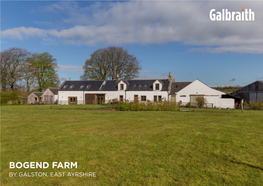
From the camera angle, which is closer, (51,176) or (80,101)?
(51,176)

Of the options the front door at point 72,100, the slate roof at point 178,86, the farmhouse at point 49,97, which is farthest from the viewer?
the farmhouse at point 49,97

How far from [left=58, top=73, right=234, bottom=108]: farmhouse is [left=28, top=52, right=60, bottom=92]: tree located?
7113mm

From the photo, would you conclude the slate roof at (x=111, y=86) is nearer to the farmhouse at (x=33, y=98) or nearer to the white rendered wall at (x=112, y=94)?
the white rendered wall at (x=112, y=94)

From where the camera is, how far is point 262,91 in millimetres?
29594

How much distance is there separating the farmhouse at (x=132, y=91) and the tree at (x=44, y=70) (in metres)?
7.11

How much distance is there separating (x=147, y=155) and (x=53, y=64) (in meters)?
51.3

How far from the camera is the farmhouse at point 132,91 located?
3328cm

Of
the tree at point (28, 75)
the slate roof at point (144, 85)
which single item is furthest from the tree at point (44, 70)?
the slate roof at point (144, 85)

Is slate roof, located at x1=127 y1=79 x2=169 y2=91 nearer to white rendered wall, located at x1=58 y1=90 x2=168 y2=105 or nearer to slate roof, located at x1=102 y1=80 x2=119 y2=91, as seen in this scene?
white rendered wall, located at x1=58 y1=90 x2=168 y2=105

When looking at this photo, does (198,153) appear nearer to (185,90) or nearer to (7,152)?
(7,152)

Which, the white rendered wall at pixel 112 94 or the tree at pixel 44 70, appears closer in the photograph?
the white rendered wall at pixel 112 94

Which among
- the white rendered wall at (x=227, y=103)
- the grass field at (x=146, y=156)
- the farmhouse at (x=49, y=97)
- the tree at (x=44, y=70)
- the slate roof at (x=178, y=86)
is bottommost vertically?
the grass field at (x=146, y=156)

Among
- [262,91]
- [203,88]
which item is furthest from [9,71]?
[262,91]

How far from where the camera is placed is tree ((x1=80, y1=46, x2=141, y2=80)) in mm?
48062
